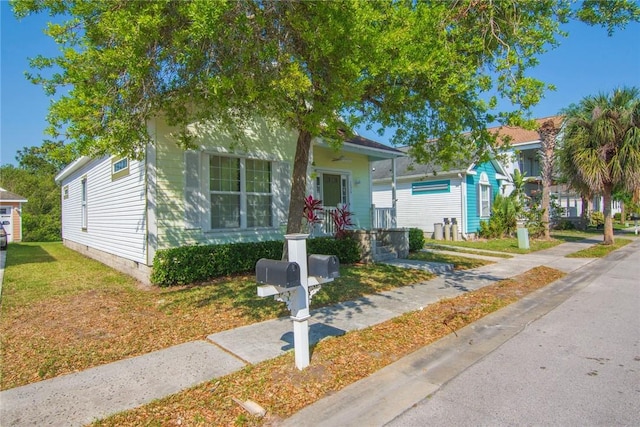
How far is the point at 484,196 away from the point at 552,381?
1824cm

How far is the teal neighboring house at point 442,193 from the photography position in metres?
18.7

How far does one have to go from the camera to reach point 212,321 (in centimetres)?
554

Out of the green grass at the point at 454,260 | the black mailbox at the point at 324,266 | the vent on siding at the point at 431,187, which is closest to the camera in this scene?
the black mailbox at the point at 324,266

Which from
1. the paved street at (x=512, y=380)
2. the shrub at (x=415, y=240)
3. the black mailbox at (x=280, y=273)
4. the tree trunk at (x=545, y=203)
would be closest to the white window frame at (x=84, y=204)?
the shrub at (x=415, y=240)

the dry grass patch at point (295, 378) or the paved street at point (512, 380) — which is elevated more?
the dry grass patch at point (295, 378)

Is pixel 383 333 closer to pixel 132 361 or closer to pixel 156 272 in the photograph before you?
pixel 132 361

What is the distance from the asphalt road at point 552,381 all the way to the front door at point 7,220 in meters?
28.8

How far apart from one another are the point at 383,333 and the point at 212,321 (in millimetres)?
2489

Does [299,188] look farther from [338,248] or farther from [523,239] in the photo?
[523,239]

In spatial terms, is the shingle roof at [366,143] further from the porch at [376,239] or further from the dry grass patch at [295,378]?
the dry grass patch at [295,378]

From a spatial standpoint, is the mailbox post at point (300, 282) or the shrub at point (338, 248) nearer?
the mailbox post at point (300, 282)

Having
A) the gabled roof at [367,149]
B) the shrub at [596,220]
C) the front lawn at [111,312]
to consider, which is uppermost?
the gabled roof at [367,149]

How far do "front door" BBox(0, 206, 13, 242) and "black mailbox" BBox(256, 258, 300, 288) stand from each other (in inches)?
1080

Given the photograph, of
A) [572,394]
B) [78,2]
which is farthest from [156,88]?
[572,394]
